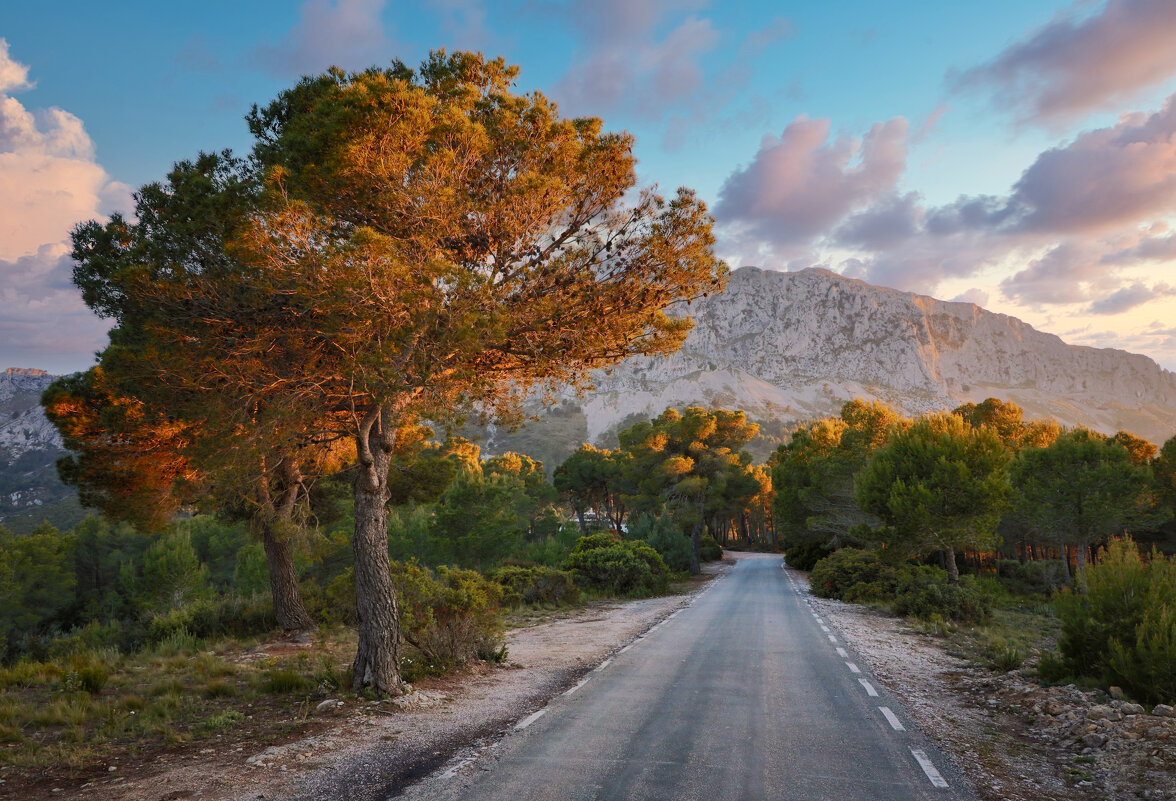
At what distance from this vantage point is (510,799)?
16.5 ft

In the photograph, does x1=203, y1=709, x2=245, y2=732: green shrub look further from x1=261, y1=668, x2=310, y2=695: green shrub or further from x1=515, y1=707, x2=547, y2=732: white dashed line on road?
x1=515, y1=707, x2=547, y2=732: white dashed line on road

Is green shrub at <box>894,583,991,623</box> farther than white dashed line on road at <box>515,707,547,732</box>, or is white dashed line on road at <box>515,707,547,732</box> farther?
green shrub at <box>894,583,991,623</box>

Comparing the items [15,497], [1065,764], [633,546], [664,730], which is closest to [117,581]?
[633,546]

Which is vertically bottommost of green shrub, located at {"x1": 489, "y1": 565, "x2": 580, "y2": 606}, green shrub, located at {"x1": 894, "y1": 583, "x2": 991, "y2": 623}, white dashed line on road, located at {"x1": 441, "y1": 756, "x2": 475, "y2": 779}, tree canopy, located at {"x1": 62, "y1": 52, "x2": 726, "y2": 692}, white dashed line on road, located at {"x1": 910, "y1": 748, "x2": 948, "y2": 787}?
green shrub, located at {"x1": 894, "y1": 583, "x2": 991, "y2": 623}

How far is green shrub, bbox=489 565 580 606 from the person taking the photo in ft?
75.4

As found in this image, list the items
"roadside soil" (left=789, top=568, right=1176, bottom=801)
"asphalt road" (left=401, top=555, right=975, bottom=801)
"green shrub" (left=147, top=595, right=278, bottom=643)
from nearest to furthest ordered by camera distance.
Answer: "asphalt road" (left=401, top=555, right=975, bottom=801) < "roadside soil" (left=789, top=568, right=1176, bottom=801) < "green shrub" (left=147, top=595, right=278, bottom=643)

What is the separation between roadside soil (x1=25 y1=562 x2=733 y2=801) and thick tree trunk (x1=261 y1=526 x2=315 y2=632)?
811 centimetres

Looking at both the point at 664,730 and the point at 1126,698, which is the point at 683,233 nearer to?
the point at 664,730

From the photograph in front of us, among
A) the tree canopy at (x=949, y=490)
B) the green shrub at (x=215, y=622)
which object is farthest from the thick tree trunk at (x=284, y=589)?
the tree canopy at (x=949, y=490)

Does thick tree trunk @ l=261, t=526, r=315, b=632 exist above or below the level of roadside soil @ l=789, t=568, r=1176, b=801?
above

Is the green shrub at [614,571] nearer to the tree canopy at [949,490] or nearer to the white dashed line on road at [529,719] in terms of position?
the tree canopy at [949,490]

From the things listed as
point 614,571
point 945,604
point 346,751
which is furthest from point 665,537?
point 346,751

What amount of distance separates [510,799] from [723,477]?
135 feet

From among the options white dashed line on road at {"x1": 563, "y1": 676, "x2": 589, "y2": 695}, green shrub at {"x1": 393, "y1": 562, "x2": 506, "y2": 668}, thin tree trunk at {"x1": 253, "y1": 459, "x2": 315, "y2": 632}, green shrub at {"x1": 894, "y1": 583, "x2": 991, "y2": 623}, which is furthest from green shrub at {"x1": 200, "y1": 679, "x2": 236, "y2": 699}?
green shrub at {"x1": 894, "y1": 583, "x2": 991, "y2": 623}
